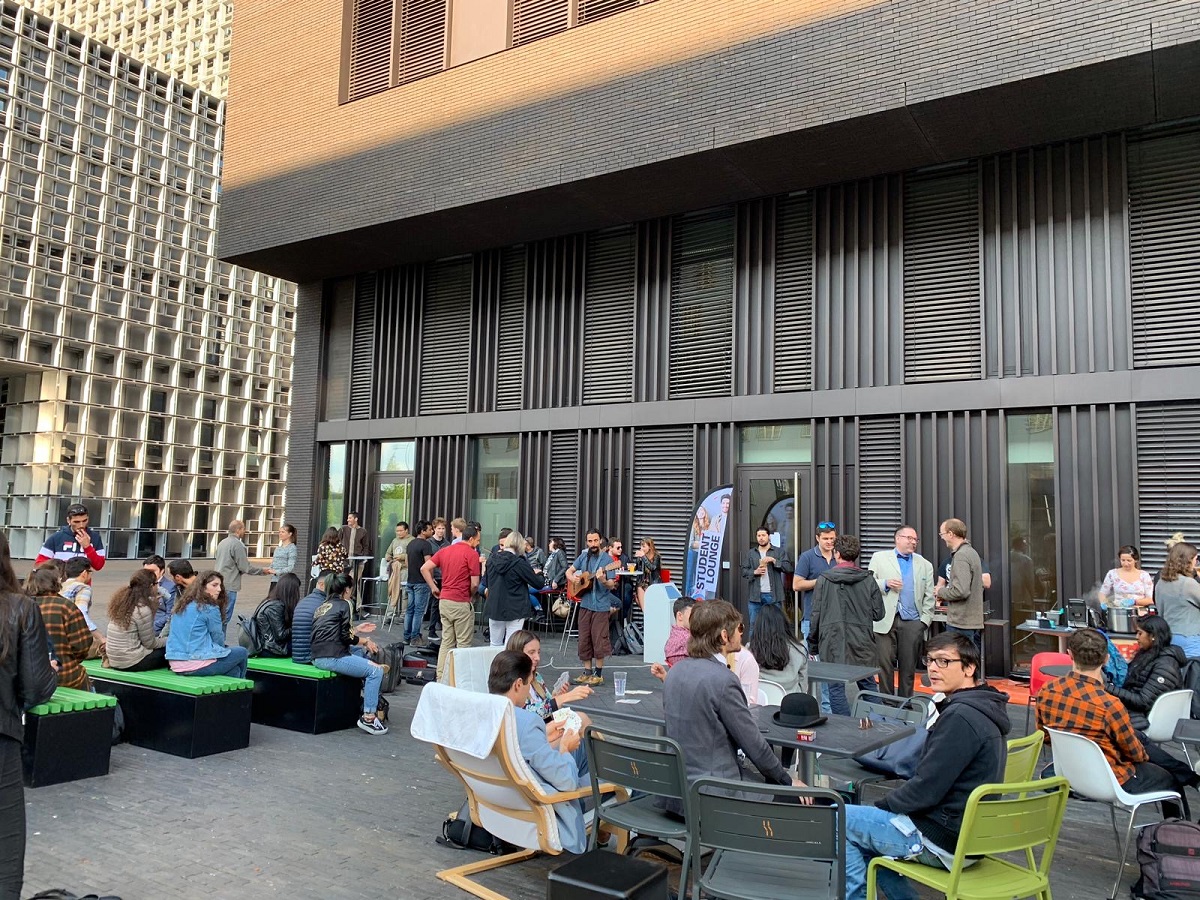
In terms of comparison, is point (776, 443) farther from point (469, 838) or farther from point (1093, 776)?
point (469, 838)

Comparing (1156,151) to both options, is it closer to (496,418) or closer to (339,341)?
(496,418)

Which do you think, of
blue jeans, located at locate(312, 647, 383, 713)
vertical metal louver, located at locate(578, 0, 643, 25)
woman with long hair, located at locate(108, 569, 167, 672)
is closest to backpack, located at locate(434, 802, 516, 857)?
blue jeans, located at locate(312, 647, 383, 713)

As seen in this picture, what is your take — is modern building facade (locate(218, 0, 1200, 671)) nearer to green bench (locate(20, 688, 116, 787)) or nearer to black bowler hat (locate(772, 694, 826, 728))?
black bowler hat (locate(772, 694, 826, 728))

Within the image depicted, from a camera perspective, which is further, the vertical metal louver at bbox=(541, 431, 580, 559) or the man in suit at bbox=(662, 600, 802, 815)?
the vertical metal louver at bbox=(541, 431, 580, 559)

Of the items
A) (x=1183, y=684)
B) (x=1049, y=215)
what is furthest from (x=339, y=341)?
(x=1183, y=684)

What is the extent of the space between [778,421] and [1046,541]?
3.92 m

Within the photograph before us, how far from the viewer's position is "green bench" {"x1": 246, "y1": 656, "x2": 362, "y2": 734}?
7.74 m

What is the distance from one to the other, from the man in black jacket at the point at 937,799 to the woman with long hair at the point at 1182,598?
5.32 metres

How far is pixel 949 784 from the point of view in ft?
12.1

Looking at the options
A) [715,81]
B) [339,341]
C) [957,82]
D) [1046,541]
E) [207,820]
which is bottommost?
[207,820]

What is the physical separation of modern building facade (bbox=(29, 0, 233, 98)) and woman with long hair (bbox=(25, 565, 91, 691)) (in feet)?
131

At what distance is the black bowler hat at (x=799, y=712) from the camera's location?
4754mm

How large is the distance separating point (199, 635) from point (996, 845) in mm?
6344

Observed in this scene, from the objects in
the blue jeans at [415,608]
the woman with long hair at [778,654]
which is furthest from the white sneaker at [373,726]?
the blue jeans at [415,608]
